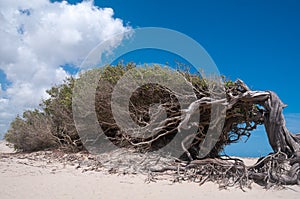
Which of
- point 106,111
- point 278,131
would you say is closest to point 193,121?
point 278,131

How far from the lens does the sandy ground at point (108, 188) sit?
5.76 metres

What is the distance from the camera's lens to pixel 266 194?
6.19 metres

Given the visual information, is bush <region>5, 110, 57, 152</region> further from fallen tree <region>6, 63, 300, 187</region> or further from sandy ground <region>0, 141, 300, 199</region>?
sandy ground <region>0, 141, 300, 199</region>

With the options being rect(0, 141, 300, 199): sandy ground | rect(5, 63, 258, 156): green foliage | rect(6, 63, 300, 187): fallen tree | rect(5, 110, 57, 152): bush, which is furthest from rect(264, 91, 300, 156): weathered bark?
rect(5, 110, 57, 152): bush

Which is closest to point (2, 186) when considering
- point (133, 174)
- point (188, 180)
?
point (133, 174)

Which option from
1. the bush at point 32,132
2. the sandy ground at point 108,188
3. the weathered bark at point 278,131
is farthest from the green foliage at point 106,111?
the sandy ground at point 108,188

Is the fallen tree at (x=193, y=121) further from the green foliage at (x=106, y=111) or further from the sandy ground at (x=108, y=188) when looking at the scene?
the sandy ground at (x=108, y=188)

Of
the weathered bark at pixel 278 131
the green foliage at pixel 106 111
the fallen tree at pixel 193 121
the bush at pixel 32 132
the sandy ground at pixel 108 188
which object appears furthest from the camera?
the bush at pixel 32 132

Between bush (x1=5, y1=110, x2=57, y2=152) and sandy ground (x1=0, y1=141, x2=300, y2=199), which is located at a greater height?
bush (x1=5, y1=110, x2=57, y2=152)

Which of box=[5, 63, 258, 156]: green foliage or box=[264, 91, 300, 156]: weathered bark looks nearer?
box=[264, 91, 300, 156]: weathered bark

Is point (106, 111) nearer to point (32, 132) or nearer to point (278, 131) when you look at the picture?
point (32, 132)

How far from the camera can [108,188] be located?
6.24 m

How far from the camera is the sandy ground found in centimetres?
576

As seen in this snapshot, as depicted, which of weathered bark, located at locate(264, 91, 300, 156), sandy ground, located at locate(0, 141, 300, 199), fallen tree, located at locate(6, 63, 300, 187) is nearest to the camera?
sandy ground, located at locate(0, 141, 300, 199)
